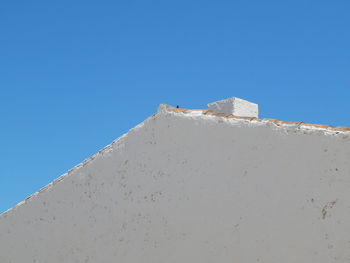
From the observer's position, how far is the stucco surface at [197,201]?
668 centimetres

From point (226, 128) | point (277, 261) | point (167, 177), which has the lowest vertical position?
point (277, 261)

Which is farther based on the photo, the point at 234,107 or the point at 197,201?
the point at 234,107

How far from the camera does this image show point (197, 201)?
7.41 metres

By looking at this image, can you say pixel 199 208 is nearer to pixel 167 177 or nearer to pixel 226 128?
pixel 167 177

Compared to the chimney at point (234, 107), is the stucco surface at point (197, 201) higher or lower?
lower

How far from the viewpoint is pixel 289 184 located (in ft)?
22.5

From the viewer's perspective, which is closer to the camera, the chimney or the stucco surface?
the stucco surface

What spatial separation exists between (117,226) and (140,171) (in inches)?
37.5

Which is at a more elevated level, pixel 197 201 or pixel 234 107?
pixel 234 107

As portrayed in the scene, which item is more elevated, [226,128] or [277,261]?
[226,128]

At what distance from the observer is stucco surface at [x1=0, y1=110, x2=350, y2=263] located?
6.68 m

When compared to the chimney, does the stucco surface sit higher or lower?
lower

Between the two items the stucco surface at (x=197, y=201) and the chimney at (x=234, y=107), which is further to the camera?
the chimney at (x=234, y=107)

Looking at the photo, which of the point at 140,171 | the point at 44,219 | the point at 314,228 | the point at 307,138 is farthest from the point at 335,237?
the point at 44,219
